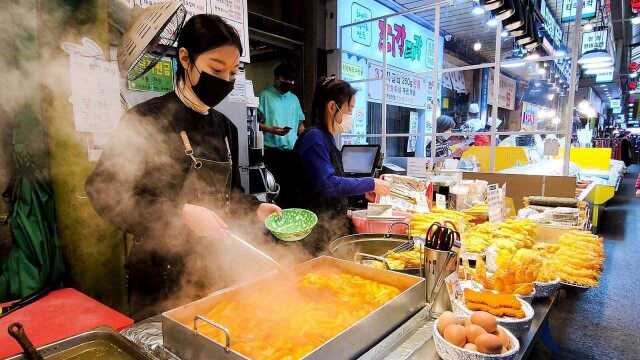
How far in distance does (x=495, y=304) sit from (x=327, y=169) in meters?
1.37

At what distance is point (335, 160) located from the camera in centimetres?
249

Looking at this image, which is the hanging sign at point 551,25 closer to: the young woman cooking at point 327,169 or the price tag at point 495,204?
the price tag at point 495,204

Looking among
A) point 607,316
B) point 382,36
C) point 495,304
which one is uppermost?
point 382,36

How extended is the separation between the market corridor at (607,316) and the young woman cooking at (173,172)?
186 centimetres

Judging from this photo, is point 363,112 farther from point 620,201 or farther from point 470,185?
point 620,201

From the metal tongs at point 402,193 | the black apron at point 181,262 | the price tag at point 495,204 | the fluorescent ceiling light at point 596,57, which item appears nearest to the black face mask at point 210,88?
the black apron at point 181,262

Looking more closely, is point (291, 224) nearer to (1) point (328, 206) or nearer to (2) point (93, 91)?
(1) point (328, 206)

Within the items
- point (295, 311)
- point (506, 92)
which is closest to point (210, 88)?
point (295, 311)

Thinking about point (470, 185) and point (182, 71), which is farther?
point (470, 185)

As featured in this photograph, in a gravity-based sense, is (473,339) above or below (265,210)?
below

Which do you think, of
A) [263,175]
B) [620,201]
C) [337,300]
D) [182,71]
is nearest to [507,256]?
[337,300]

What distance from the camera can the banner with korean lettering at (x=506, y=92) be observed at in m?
10.6

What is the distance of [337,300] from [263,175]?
97.9 inches

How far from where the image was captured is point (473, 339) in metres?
0.93
